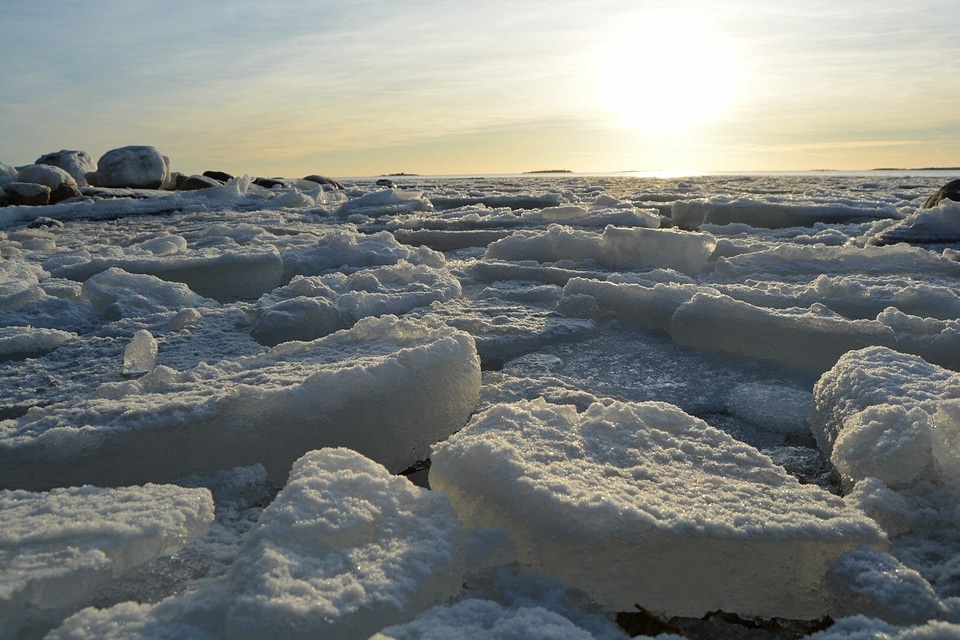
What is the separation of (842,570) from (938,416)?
449mm

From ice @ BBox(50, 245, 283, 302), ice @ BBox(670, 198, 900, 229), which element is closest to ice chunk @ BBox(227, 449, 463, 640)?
ice @ BBox(50, 245, 283, 302)

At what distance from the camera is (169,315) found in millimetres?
3018

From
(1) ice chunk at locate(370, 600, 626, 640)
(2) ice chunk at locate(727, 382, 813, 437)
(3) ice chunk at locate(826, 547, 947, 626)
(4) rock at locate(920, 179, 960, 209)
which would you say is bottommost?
(2) ice chunk at locate(727, 382, 813, 437)

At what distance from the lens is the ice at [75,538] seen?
996 millimetres

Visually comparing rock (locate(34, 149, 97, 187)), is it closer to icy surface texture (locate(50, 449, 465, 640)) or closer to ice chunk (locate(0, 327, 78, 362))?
ice chunk (locate(0, 327, 78, 362))

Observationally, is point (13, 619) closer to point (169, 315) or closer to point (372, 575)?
point (372, 575)

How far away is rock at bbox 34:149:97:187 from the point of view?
16.5 metres

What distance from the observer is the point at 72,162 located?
16.8 metres

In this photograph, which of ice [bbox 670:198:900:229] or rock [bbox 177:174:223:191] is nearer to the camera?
ice [bbox 670:198:900:229]

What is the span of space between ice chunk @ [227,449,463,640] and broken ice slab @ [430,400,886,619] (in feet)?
0.33

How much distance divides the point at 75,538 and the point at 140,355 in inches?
52.5

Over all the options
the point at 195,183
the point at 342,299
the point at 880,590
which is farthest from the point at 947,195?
the point at 195,183

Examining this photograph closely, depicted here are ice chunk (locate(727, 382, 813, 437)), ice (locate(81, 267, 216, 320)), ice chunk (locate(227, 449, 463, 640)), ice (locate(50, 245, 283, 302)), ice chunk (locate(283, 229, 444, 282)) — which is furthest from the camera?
ice chunk (locate(283, 229, 444, 282))

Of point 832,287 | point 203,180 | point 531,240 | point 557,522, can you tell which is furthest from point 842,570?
point 203,180
